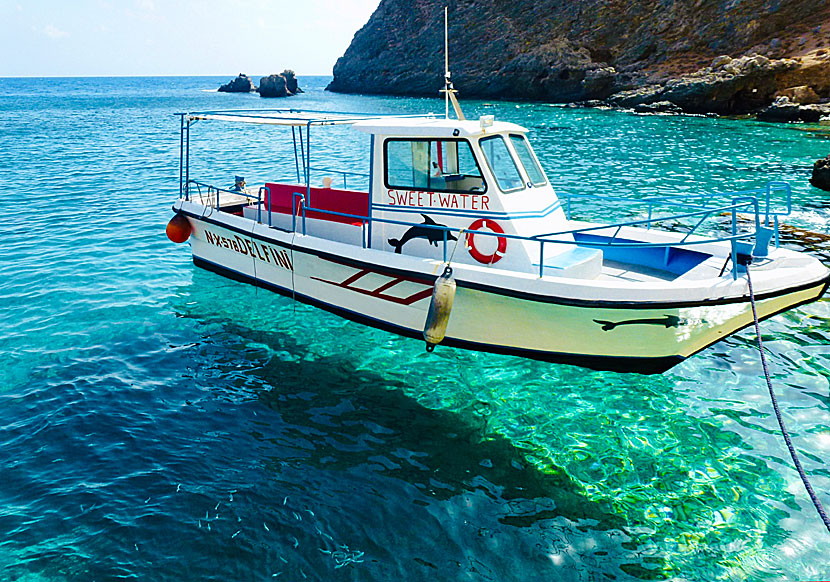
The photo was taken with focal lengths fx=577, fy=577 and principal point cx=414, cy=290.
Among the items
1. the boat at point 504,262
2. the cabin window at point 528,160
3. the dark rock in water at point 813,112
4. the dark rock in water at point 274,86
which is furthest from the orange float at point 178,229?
the dark rock in water at point 274,86

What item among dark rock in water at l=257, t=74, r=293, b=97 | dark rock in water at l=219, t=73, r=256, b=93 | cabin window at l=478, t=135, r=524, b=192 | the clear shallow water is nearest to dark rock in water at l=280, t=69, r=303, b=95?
dark rock in water at l=257, t=74, r=293, b=97

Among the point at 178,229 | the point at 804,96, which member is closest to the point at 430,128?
the point at 178,229

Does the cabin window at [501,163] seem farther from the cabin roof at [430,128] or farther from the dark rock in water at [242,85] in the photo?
the dark rock in water at [242,85]

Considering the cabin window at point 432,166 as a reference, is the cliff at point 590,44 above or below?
above

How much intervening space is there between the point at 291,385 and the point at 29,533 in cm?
325

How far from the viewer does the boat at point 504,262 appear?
6.66 meters

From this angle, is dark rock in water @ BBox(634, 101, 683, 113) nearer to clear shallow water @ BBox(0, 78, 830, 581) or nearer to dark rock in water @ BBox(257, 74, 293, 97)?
clear shallow water @ BBox(0, 78, 830, 581)

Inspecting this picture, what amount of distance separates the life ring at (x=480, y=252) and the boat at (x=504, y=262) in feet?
A: 0.05

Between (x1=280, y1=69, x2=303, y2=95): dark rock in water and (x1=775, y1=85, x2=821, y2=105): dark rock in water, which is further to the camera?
(x1=280, y1=69, x2=303, y2=95): dark rock in water

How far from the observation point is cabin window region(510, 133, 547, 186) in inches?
329

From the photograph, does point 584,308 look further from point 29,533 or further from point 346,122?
point 29,533

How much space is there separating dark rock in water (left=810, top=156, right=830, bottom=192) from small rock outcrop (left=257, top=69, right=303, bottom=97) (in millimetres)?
99745

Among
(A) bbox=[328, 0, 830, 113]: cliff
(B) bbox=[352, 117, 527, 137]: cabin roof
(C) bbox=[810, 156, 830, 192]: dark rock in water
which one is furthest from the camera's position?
(A) bbox=[328, 0, 830, 113]: cliff

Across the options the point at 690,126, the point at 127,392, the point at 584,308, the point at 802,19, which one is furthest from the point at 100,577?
the point at 802,19
